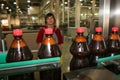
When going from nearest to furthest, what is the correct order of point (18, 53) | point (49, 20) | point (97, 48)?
point (18, 53) → point (97, 48) → point (49, 20)

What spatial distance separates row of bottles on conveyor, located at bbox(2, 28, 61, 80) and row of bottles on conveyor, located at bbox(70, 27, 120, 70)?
87mm

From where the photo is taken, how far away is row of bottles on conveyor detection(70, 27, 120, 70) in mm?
614

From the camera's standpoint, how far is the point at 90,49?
0.65 m

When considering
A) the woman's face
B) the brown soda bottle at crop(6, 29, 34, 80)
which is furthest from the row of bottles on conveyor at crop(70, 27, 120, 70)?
the woman's face

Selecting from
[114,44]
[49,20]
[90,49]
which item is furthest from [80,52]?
[49,20]

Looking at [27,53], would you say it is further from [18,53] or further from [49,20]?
[49,20]

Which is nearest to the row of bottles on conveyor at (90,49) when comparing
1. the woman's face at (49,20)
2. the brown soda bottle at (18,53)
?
the brown soda bottle at (18,53)

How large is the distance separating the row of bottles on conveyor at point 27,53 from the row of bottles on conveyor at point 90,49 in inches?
3.4

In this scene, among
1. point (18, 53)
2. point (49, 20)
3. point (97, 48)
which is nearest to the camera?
point (18, 53)

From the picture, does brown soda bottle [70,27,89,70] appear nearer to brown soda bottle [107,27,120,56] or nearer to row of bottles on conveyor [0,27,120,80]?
row of bottles on conveyor [0,27,120,80]

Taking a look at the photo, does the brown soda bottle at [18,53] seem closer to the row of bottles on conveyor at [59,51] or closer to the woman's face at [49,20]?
the row of bottles on conveyor at [59,51]

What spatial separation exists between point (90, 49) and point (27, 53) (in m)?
0.29

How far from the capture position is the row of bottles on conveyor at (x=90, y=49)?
61 cm

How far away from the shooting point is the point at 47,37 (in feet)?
1.94
